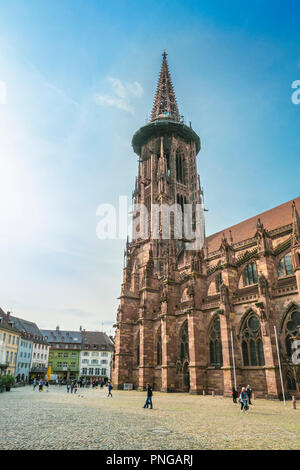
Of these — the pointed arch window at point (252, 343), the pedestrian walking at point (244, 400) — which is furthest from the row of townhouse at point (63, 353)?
the pedestrian walking at point (244, 400)

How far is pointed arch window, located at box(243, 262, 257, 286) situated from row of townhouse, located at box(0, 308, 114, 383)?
4427cm

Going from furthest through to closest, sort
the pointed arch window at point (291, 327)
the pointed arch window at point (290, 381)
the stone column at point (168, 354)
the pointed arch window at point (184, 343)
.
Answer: the pointed arch window at point (184, 343) < the stone column at point (168, 354) < the pointed arch window at point (291, 327) < the pointed arch window at point (290, 381)

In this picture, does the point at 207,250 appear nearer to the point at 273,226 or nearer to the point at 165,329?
the point at 273,226

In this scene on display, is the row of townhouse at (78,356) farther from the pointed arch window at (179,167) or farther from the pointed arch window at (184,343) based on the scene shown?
the pointed arch window at (184,343)

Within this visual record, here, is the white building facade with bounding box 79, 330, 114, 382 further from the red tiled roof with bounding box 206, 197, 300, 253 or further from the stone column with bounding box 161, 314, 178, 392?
the stone column with bounding box 161, 314, 178, 392

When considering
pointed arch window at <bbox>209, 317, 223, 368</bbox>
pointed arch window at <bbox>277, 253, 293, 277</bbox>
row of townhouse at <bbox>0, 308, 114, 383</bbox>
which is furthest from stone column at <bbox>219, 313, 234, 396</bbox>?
row of townhouse at <bbox>0, 308, 114, 383</bbox>

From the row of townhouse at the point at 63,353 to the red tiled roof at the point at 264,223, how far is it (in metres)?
39.8

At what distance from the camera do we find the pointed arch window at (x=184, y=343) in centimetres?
3050

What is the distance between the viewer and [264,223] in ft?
116

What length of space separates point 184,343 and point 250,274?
365 inches

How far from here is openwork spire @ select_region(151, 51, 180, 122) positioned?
6188 centimetres

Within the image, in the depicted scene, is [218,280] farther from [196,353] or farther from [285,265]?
[196,353]

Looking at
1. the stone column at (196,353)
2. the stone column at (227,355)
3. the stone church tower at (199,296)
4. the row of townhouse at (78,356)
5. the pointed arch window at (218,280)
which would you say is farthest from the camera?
the row of townhouse at (78,356)
